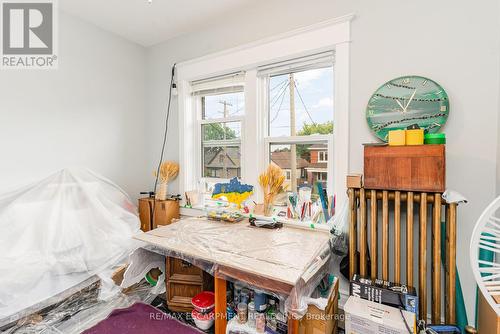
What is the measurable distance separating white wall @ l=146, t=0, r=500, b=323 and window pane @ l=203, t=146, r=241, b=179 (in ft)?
3.85

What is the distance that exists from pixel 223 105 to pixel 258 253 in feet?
5.57

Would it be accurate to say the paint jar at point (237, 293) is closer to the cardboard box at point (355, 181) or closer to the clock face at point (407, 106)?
the cardboard box at point (355, 181)

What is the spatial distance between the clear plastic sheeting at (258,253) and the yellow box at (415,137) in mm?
820

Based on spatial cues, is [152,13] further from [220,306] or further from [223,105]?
[220,306]

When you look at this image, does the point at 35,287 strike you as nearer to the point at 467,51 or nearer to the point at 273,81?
the point at 273,81

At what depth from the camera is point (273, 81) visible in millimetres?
2326

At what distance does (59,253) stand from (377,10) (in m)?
3.02

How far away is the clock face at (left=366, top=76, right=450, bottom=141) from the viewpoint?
155 cm

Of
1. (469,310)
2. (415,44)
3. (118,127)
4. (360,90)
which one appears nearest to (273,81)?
(360,90)

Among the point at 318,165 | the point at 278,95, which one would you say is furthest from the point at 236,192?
the point at 278,95

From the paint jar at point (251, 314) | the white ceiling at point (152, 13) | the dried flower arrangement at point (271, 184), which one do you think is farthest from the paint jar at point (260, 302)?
the white ceiling at point (152, 13)

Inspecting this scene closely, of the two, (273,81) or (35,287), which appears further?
(273,81)

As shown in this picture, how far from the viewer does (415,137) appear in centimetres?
143

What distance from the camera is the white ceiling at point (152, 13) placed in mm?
2204
